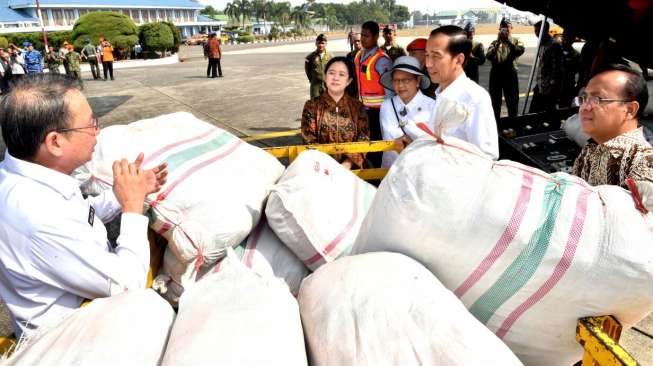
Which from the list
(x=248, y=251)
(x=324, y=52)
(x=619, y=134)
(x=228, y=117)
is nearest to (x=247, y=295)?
(x=248, y=251)

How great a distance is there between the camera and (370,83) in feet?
13.9

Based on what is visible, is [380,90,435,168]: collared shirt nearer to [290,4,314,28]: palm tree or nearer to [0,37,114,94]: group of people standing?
[0,37,114,94]: group of people standing

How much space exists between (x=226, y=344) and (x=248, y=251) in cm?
93

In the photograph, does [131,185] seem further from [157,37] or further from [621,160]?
[157,37]

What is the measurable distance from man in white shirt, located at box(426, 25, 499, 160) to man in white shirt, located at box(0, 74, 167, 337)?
60.0 inches

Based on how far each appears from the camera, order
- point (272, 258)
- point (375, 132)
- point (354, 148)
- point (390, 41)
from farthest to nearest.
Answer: point (390, 41) < point (375, 132) < point (354, 148) < point (272, 258)

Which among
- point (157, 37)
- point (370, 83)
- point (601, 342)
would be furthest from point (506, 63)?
point (157, 37)

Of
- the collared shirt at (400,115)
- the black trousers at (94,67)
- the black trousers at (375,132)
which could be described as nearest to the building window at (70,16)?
the black trousers at (94,67)

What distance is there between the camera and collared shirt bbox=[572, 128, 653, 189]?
1.44 m

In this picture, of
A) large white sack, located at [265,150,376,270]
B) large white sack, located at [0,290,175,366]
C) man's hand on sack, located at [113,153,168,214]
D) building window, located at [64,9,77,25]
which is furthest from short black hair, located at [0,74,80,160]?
building window, located at [64,9,77,25]

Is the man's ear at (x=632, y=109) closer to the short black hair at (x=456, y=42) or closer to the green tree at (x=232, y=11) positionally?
the short black hair at (x=456, y=42)

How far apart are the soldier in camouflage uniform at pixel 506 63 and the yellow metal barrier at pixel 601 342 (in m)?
5.15

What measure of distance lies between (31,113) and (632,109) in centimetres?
202

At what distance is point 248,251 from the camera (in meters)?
1.85
